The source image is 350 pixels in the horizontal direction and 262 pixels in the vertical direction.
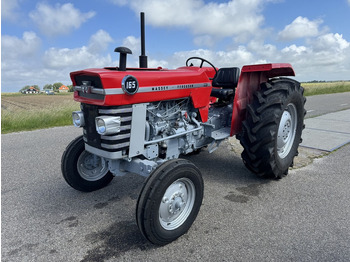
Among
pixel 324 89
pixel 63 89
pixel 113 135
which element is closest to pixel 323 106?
pixel 113 135

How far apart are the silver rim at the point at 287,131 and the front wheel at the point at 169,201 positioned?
5.82 feet

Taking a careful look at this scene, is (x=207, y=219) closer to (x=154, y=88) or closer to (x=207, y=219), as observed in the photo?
(x=207, y=219)

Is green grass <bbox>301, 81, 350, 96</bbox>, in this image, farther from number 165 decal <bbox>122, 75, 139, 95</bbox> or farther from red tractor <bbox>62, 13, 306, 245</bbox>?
number 165 decal <bbox>122, 75, 139, 95</bbox>

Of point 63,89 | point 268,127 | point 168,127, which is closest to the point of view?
point 168,127

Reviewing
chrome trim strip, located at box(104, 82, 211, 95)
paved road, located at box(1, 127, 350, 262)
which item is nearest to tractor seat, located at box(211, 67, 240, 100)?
chrome trim strip, located at box(104, 82, 211, 95)

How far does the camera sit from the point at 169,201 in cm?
236

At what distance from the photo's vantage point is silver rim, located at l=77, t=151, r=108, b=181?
128 inches

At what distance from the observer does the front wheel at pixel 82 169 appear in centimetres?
310

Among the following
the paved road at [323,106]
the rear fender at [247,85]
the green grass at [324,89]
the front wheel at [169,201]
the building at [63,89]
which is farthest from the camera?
the building at [63,89]

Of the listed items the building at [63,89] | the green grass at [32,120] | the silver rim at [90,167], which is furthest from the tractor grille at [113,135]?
the building at [63,89]

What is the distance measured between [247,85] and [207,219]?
1.91m

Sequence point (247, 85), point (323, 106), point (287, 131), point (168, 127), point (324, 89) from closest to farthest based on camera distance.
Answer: point (168, 127) < point (247, 85) < point (287, 131) < point (323, 106) < point (324, 89)

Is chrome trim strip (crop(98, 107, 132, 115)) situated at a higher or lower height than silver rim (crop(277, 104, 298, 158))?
higher

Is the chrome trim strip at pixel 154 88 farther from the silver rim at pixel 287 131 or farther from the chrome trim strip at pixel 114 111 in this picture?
the silver rim at pixel 287 131
